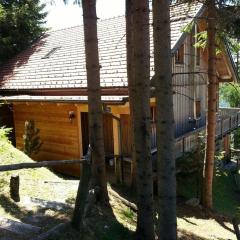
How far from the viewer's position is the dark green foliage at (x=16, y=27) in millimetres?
20453

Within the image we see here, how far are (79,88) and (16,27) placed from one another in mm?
8930

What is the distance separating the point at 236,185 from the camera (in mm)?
19219

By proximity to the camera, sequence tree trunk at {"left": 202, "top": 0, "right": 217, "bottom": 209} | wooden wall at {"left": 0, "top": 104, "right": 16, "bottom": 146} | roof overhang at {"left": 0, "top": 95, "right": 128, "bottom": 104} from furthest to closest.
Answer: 1. wooden wall at {"left": 0, "top": 104, "right": 16, "bottom": 146}
2. roof overhang at {"left": 0, "top": 95, "right": 128, "bottom": 104}
3. tree trunk at {"left": 202, "top": 0, "right": 217, "bottom": 209}

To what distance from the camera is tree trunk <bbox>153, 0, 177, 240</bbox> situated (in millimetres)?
5445

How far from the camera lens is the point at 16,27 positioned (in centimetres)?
2106

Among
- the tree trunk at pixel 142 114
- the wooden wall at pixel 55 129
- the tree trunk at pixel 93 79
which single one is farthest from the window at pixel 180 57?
the tree trunk at pixel 142 114

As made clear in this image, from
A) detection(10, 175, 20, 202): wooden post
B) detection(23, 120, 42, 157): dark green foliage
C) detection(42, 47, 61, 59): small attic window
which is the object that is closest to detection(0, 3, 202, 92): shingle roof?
detection(42, 47, 61, 59): small attic window

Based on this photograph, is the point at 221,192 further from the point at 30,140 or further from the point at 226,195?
the point at 30,140

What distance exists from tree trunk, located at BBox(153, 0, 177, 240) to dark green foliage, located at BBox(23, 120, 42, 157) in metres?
9.00

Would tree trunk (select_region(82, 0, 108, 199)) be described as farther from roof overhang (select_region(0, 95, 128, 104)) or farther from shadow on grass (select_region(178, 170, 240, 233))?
shadow on grass (select_region(178, 170, 240, 233))

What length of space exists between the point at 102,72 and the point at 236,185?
9.90 meters

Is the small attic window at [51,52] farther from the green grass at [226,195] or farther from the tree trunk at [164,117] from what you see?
the tree trunk at [164,117]

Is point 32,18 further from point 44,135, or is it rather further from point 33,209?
point 33,209

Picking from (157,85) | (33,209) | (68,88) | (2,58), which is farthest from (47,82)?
(157,85)
